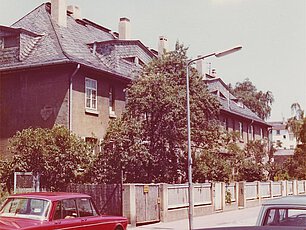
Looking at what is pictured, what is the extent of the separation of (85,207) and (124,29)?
26321 mm

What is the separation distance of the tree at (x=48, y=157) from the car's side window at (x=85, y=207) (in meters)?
9.25

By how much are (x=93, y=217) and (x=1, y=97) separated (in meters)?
16.7

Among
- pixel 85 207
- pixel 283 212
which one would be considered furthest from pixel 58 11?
pixel 283 212

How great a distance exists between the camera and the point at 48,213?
1110 cm

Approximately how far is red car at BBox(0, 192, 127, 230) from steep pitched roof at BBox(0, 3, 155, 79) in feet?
47.8

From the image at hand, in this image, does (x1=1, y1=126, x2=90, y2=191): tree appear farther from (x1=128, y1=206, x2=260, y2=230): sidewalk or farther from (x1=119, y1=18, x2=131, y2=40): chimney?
(x1=119, y1=18, x2=131, y2=40): chimney

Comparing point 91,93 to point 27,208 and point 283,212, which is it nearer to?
point 27,208

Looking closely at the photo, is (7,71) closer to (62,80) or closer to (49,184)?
(62,80)

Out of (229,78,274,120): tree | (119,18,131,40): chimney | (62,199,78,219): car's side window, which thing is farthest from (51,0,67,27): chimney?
(229,78,274,120): tree

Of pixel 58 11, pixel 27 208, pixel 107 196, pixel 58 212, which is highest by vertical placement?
pixel 58 11

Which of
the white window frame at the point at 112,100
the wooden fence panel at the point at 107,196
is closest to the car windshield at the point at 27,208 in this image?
the wooden fence panel at the point at 107,196

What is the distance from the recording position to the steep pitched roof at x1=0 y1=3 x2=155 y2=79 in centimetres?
2703

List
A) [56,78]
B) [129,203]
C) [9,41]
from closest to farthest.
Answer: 1. [129,203]
2. [56,78]
3. [9,41]

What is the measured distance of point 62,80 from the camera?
26.7m
